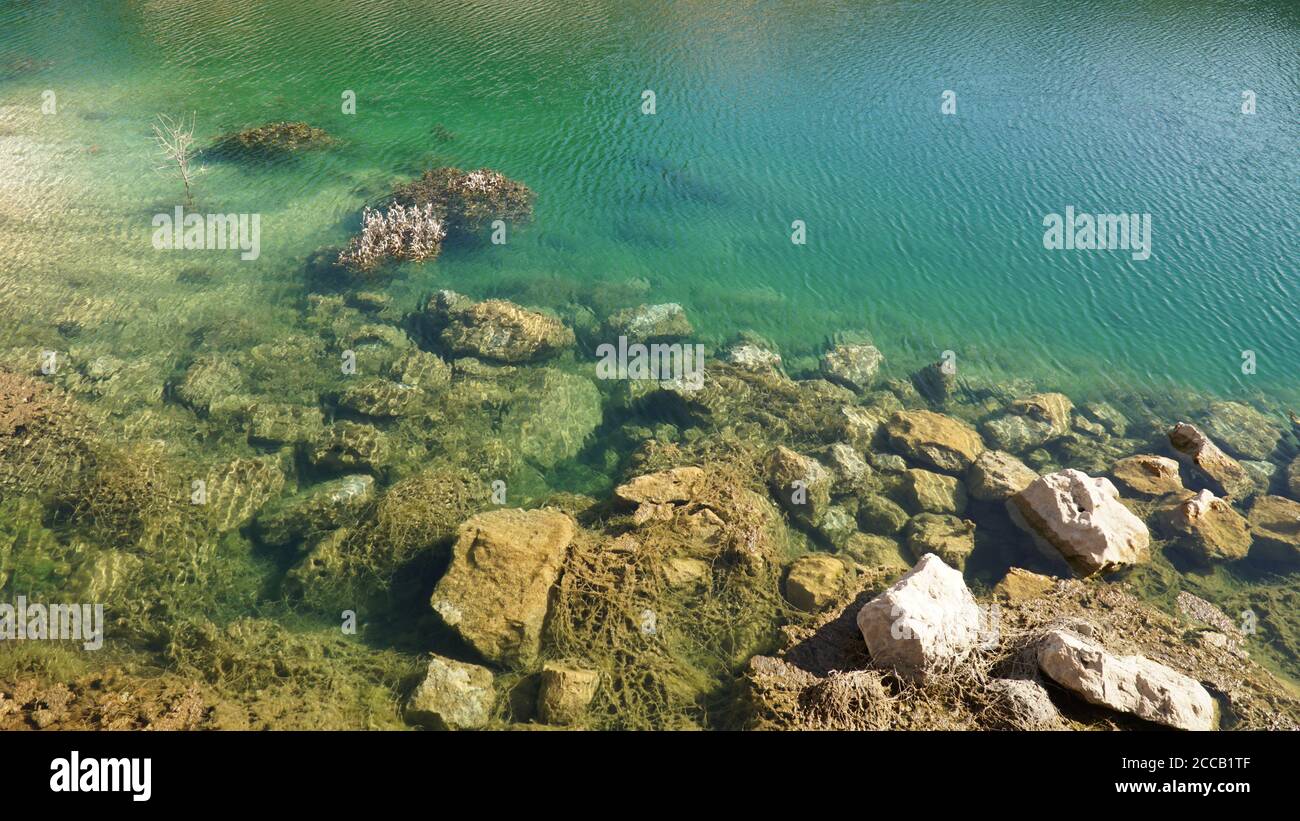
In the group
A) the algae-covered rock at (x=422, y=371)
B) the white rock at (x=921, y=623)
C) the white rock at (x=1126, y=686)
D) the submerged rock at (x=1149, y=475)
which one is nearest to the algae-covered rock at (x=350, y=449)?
the algae-covered rock at (x=422, y=371)

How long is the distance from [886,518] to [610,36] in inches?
1505

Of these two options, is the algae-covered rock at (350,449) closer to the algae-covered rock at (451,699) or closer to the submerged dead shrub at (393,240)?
the algae-covered rock at (451,699)

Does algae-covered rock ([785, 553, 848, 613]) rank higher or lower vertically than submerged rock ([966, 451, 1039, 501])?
lower

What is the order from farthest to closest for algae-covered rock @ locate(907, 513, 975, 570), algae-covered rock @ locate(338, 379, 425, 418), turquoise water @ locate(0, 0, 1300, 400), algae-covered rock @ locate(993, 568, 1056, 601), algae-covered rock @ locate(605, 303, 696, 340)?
turquoise water @ locate(0, 0, 1300, 400) < algae-covered rock @ locate(605, 303, 696, 340) < algae-covered rock @ locate(338, 379, 425, 418) < algae-covered rock @ locate(907, 513, 975, 570) < algae-covered rock @ locate(993, 568, 1056, 601)

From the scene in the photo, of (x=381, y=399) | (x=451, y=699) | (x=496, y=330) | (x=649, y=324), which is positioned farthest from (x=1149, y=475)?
(x=381, y=399)

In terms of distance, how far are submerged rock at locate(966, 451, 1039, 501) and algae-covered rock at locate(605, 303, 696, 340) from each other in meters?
9.42

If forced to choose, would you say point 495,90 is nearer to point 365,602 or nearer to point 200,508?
point 200,508

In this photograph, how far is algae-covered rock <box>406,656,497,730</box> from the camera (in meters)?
10.1

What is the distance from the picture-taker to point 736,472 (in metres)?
15.3

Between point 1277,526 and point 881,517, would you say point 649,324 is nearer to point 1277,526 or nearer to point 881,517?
point 881,517

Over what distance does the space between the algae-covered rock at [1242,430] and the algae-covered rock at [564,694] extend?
64.8ft

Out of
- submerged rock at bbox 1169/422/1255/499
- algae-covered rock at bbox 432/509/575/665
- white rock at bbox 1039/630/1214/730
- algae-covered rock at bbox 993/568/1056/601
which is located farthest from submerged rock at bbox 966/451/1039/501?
algae-covered rock at bbox 432/509/575/665

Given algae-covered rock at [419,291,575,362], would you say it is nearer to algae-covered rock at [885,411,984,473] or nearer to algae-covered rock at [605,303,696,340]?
algae-covered rock at [605,303,696,340]
